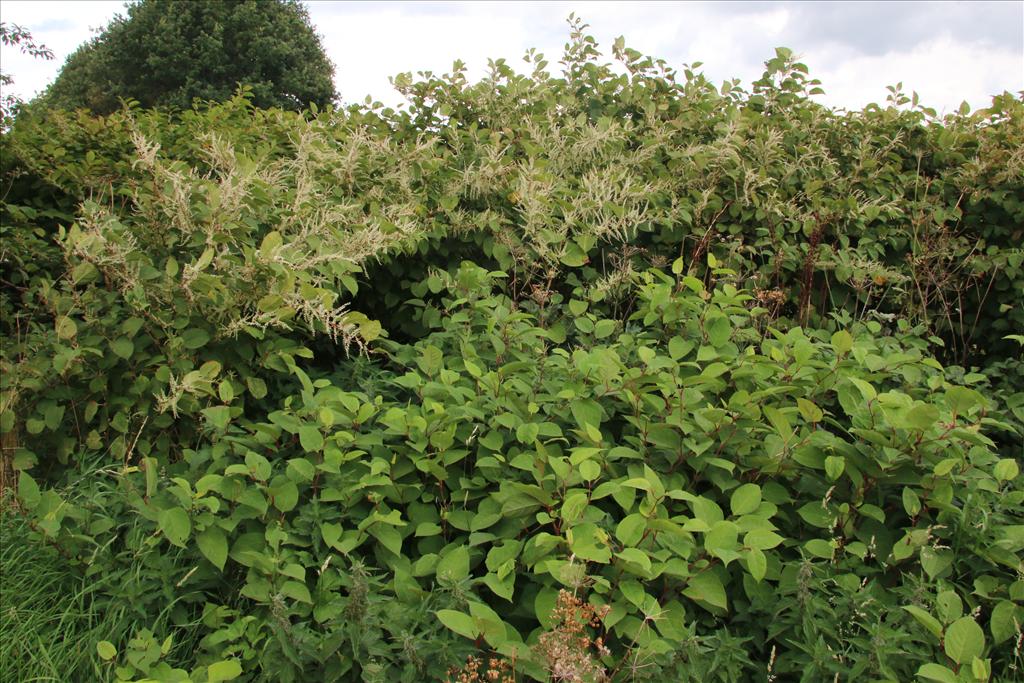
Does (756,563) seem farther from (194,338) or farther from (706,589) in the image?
(194,338)

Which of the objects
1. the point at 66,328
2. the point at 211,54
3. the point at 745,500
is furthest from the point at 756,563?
the point at 211,54

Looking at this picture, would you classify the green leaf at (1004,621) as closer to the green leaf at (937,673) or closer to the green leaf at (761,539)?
the green leaf at (937,673)

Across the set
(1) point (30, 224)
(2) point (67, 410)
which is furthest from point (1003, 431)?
(1) point (30, 224)

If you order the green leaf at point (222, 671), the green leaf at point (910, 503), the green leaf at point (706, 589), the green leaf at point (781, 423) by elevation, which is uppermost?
the green leaf at point (781, 423)

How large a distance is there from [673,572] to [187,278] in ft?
6.41

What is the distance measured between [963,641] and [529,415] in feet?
4.36

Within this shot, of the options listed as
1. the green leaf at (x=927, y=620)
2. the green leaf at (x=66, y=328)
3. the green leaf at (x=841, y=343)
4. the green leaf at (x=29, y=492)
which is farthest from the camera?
the green leaf at (x=66, y=328)

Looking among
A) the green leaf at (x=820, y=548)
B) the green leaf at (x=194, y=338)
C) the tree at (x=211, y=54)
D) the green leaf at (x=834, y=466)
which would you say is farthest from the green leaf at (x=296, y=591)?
the tree at (x=211, y=54)

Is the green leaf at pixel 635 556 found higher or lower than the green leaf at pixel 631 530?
lower

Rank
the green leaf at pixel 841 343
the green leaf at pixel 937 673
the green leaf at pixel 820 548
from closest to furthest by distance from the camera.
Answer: the green leaf at pixel 937 673, the green leaf at pixel 820 548, the green leaf at pixel 841 343

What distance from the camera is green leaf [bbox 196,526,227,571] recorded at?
7.71 ft

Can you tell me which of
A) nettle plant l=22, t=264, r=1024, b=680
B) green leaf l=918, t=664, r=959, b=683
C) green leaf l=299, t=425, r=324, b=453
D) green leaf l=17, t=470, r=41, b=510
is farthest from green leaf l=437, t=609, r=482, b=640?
green leaf l=17, t=470, r=41, b=510

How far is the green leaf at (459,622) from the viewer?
1973mm

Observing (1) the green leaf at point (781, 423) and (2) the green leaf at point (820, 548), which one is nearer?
(2) the green leaf at point (820, 548)
